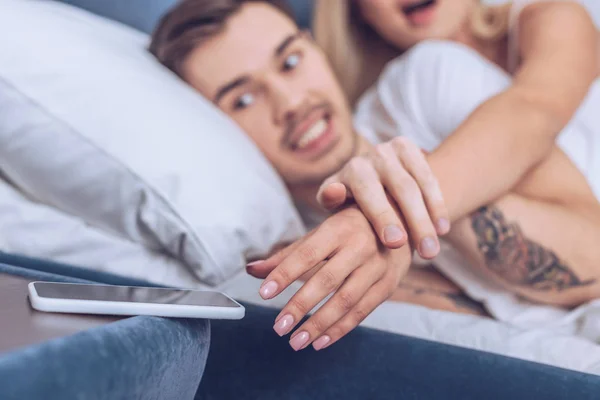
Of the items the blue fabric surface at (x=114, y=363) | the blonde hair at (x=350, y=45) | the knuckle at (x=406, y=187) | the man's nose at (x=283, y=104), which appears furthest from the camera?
the blonde hair at (x=350, y=45)

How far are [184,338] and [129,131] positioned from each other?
0.45 m

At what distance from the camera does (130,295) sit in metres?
0.40

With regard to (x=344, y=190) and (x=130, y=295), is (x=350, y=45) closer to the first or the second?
(x=344, y=190)

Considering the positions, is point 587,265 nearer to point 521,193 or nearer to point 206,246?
point 521,193

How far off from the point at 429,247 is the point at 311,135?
595 millimetres

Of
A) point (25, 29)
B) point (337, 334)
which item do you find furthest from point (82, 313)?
point (25, 29)

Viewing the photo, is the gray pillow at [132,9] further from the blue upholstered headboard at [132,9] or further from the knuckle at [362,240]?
the knuckle at [362,240]

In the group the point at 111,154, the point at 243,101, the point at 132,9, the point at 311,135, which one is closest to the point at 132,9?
the point at 132,9

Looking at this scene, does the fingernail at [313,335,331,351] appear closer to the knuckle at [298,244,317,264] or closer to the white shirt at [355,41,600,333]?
the knuckle at [298,244,317,264]

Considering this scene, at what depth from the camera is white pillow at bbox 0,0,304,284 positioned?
74cm

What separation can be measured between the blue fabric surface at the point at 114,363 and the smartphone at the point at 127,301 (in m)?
0.01

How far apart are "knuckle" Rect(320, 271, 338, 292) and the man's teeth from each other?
0.63 meters

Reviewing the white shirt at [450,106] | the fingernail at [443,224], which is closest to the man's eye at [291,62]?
the white shirt at [450,106]

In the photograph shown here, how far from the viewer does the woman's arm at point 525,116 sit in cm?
71
